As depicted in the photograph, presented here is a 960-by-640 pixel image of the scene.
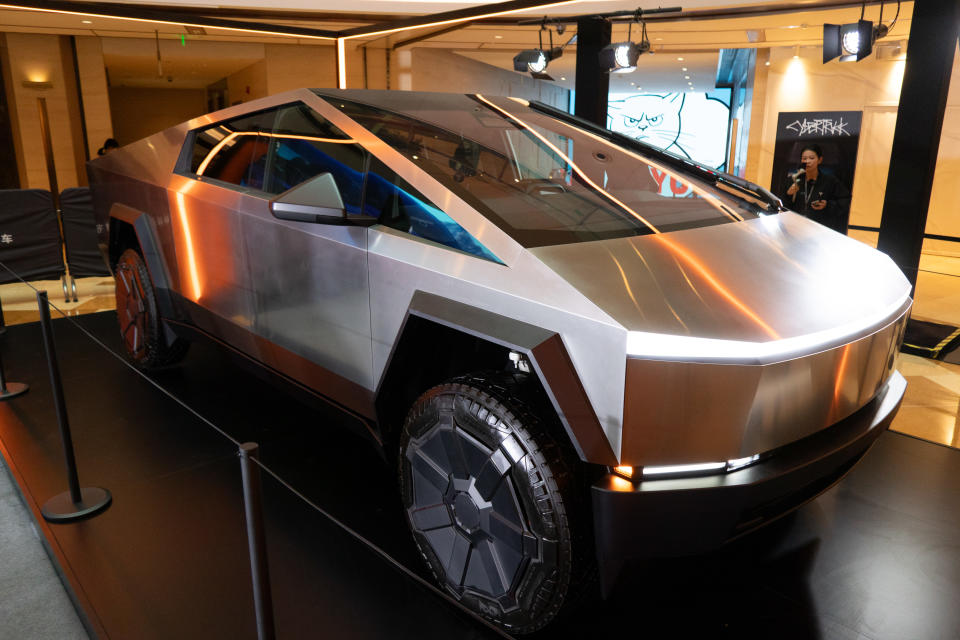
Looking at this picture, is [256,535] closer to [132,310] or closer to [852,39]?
[132,310]

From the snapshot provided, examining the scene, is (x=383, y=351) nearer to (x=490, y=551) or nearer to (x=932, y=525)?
(x=490, y=551)

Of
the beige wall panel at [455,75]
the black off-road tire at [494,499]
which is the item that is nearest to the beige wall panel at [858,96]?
the beige wall panel at [455,75]

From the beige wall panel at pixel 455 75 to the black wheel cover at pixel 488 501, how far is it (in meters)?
10.8

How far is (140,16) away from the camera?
6.38 m

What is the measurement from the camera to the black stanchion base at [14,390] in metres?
3.33

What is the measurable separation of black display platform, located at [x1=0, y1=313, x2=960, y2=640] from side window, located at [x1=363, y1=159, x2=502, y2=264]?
71 centimetres

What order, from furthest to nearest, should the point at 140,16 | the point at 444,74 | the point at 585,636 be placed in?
the point at 444,74 → the point at 140,16 → the point at 585,636

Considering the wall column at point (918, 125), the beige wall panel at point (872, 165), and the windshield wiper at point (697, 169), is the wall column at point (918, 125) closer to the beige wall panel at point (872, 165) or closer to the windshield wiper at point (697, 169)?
the windshield wiper at point (697, 169)

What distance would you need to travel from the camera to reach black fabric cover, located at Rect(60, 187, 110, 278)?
233 inches

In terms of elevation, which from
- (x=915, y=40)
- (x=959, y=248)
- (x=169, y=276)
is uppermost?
(x=915, y=40)

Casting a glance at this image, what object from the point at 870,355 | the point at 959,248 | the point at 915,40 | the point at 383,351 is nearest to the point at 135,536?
the point at 383,351

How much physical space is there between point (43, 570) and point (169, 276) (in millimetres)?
1368

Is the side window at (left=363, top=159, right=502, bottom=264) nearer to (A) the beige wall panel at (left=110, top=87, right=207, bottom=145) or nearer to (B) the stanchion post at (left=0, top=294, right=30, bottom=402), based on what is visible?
(B) the stanchion post at (left=0, top=294, right=30, bottom=402)

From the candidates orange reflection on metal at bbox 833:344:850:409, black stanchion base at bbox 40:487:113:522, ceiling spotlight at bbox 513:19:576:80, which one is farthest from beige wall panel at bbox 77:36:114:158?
orange reflection on metal at bbox 833:344:850:409
